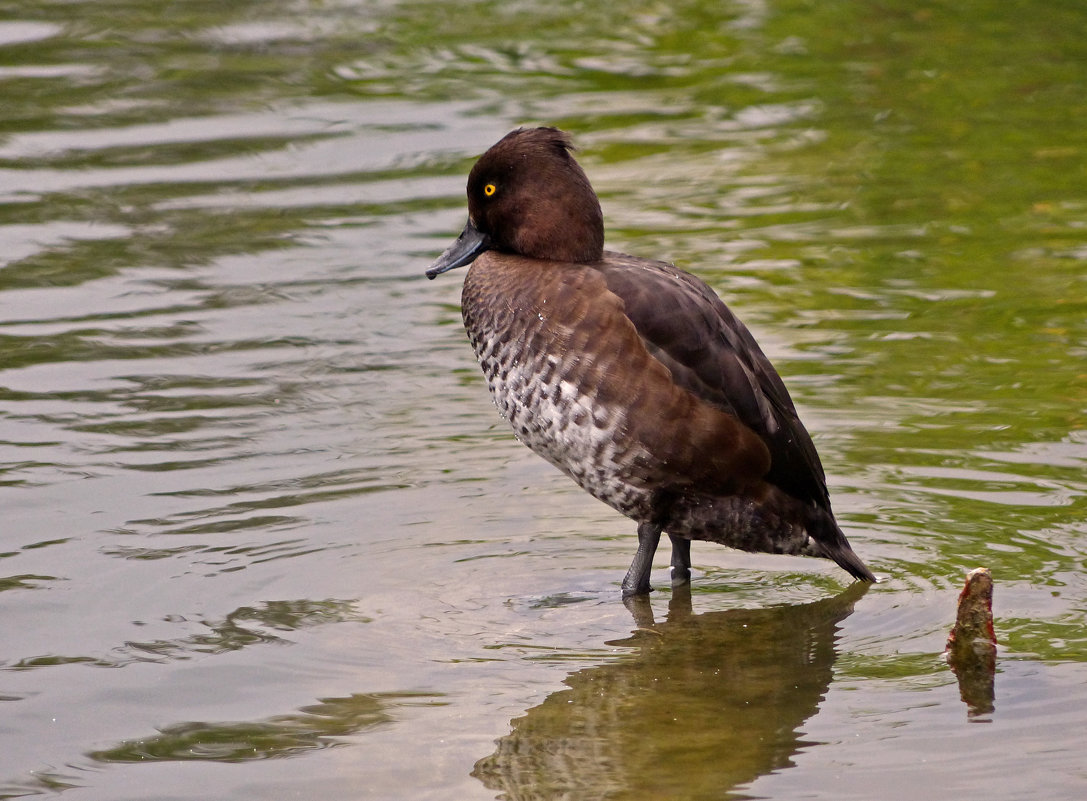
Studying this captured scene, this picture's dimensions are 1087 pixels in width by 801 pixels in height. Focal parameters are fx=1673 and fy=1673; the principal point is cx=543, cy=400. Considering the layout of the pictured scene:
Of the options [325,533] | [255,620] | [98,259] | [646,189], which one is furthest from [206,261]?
[255,620]

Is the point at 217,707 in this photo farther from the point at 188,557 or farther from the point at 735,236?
the point at 735,236

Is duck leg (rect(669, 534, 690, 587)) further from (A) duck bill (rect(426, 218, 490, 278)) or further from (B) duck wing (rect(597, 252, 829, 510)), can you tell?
(A) duck bill (rect(426, 218, 490, 278))

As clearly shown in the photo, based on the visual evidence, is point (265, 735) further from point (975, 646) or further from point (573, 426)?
point (975, 646)

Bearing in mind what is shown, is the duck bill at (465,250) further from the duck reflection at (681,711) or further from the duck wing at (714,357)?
the duck reflection at (681,711)

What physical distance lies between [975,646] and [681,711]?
895mm

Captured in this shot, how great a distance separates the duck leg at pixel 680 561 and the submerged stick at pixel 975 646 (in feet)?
3.65

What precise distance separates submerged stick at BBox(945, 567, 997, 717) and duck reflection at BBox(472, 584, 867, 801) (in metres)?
0.41

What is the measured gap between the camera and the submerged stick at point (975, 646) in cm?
477

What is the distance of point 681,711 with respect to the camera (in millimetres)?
4922

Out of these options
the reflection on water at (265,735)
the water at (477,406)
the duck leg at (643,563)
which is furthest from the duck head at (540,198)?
the reflection on water at (265,735)

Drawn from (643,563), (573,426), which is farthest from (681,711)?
(573,426)

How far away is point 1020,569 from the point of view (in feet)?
18.7

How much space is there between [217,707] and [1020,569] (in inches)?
107

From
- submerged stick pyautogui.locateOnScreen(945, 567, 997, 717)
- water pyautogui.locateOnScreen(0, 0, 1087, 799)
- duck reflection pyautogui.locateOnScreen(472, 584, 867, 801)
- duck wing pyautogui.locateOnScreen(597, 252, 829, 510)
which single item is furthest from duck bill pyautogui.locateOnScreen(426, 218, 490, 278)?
submerged stick pyautogui.locateOnScreen(945, 567, 997, 717)
